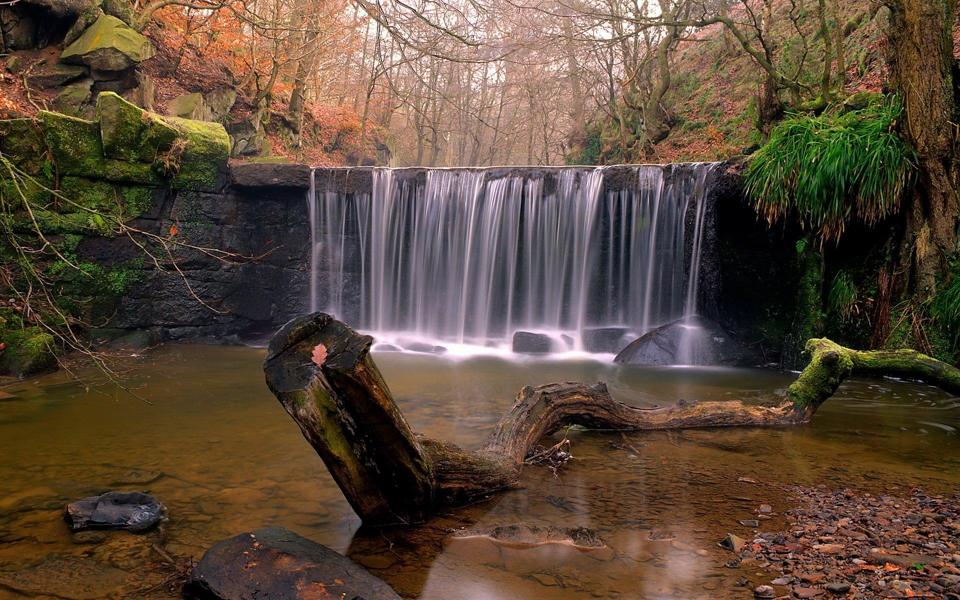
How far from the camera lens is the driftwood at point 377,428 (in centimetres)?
280

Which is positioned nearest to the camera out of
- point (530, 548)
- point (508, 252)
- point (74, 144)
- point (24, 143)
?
point (530, 548)

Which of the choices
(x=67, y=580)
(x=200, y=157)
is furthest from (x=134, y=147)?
(x=67, y=580)

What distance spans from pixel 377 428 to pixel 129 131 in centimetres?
848

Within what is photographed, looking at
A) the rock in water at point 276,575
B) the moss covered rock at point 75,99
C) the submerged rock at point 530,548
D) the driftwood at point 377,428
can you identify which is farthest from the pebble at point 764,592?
the moss covered rock at point 75,99

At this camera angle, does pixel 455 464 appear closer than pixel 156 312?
Yes

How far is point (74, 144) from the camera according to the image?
9.16 meters

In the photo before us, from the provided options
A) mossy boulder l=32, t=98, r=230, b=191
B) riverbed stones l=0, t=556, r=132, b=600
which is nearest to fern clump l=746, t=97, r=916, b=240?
riverbed stones l=0, t=556, r=132, b=600

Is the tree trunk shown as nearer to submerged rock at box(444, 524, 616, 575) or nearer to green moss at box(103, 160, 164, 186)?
submerged rock at box(444, 524, 616, 575)

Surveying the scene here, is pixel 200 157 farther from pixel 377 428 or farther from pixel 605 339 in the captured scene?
pixel 377 428

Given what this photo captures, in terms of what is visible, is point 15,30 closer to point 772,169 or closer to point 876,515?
point 772,169

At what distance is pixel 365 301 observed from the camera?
39.6ft

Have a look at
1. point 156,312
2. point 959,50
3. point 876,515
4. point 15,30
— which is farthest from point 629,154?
point 876,515

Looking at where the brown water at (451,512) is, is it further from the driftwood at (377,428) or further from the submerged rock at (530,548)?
the driftwood at (377,428)

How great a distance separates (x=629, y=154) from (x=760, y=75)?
322 cm
